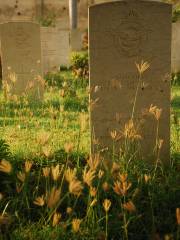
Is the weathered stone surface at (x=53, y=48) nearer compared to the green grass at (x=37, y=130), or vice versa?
the green grass at (x=37, y=130)

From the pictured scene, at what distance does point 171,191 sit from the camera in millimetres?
3617

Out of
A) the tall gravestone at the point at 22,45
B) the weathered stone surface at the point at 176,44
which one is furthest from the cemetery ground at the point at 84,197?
the weathered stone surface at the point at 176,44

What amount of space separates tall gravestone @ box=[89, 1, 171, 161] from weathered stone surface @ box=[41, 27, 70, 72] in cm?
936

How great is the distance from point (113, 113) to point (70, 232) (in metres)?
1.60

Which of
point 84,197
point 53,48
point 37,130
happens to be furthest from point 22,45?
point 53,48

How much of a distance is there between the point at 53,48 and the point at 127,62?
10.1 m

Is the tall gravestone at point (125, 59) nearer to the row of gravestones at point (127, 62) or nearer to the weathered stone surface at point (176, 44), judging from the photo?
the row of gravestones at point (127, 62)

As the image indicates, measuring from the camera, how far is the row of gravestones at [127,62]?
415cm

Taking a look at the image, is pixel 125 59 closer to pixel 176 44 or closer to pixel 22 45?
pixel 22 45

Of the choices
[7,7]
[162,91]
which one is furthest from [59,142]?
[7,7]

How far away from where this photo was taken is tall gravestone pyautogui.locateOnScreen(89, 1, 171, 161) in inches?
163

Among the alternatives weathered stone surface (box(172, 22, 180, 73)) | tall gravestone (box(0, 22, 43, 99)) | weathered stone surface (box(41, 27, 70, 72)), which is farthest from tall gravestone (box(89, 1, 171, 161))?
weathered stone surface (box(41, 27, 70, 72))

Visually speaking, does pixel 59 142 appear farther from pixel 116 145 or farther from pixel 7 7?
pixel 7 7

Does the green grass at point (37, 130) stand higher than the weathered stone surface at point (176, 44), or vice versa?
the weathered stone surface at point (176, 44)
